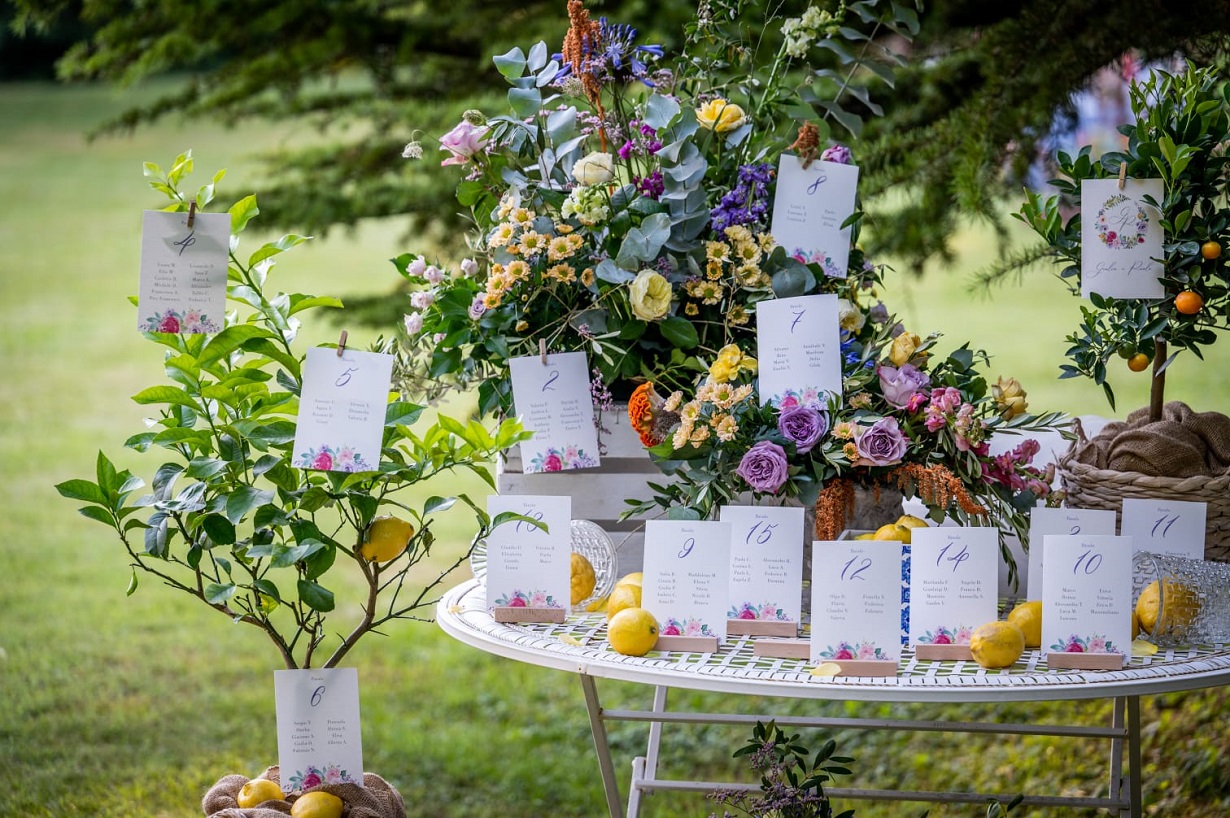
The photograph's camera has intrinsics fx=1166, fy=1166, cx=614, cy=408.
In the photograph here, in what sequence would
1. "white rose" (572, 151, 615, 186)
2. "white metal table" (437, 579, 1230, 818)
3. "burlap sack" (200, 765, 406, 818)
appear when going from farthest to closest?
1. "white rose" (572, 151, 615, 186)
2. "burlap sack" (200, 765, 406, 818)
3. "white metal table" (437, 579, 1230, 818)

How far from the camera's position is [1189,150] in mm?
1527

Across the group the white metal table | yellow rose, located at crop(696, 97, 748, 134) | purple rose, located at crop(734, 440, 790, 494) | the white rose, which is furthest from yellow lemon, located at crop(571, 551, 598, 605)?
yellow rose, located at crop(696, 97, 748, 134)

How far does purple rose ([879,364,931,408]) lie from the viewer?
5.07 ft

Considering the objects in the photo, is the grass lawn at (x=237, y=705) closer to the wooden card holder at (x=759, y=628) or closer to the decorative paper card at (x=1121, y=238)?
the decorative paper card at (x=1121, y=238)

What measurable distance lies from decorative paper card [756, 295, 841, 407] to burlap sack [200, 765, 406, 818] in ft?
2.37

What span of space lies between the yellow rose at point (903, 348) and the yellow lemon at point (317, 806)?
92cm

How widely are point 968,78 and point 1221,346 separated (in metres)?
5.58

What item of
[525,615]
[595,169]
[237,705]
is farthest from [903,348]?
[237,705]

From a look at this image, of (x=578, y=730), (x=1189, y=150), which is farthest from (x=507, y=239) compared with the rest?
(x=578, y=730)

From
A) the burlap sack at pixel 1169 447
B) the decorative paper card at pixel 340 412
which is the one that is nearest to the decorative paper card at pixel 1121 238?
the burlap sack at pixel 1169 447

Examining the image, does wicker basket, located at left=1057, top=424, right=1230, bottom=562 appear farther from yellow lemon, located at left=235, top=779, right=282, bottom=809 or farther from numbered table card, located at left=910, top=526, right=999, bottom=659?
yellow lemon, located at left=235, top=779, right=282, bottom=809

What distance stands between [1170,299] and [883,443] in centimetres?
50

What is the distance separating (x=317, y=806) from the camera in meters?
1.40

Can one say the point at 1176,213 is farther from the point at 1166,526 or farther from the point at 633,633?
the point at 633,633
